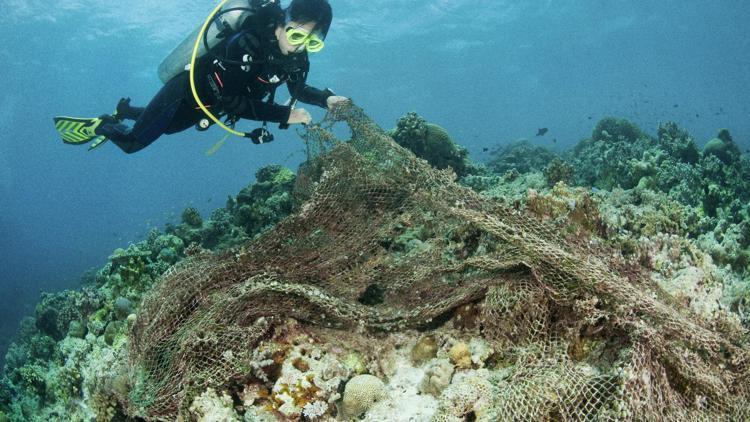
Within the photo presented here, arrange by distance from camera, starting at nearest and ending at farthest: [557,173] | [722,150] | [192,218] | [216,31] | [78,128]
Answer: [216,31] < [78,128] < [557,173] < [192,218] < [722,150]

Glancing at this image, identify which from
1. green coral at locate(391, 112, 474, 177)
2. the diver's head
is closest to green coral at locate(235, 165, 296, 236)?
the diver's head

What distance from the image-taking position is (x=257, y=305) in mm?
3266

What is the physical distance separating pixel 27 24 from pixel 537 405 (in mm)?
53243

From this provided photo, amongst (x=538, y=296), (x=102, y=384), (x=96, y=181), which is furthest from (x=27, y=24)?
(x=96, y=181)

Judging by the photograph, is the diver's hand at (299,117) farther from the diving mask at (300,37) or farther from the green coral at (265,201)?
the green coral at (265,201)

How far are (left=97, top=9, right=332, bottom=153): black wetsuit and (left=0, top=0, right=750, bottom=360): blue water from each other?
1.08 meters

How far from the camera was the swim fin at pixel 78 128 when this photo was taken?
7.54 meters

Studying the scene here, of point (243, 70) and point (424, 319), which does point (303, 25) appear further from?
point (424, 319)

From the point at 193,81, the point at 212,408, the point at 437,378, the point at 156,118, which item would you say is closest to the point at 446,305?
the point at 437,378

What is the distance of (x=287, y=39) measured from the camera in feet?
18.4

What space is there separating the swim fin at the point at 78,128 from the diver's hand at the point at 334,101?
15.4 feet

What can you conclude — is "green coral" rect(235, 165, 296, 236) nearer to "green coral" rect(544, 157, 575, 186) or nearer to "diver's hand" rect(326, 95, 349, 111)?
"diver's hand" rect(326, 95, 349, 111)

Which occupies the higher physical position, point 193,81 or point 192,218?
point 193,81

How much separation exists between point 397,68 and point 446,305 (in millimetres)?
64341
